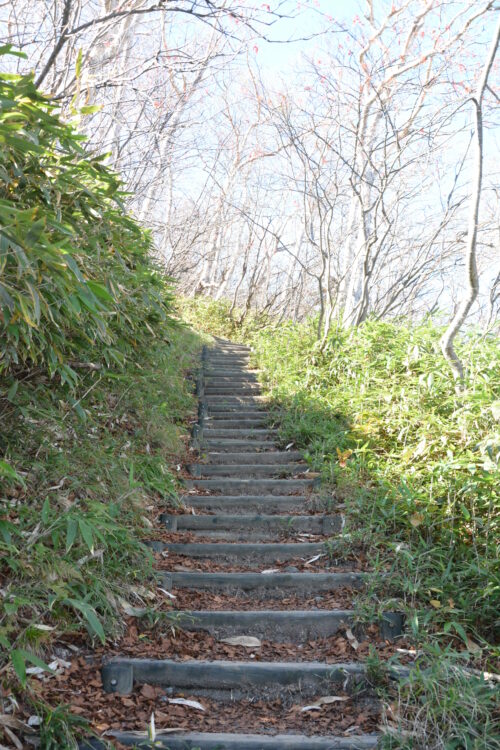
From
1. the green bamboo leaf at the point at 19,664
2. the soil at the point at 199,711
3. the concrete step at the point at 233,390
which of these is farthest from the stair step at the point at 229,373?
the green bamboo leaf at the point at 19,664

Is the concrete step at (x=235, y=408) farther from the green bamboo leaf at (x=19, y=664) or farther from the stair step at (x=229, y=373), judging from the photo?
the green bamboo leaf at (x=19, y=664)

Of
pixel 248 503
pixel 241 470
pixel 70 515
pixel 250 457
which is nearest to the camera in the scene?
pixel 70 515

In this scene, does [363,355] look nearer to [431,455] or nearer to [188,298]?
[431,455]

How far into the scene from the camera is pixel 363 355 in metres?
6.66

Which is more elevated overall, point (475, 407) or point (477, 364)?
point (477, 364)

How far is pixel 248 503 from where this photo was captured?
16.6 ft

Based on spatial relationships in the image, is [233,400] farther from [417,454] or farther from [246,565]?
[246,565]

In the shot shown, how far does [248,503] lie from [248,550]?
0.86 m

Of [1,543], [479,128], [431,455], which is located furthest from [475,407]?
[1,543]

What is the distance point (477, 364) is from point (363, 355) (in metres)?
1.68

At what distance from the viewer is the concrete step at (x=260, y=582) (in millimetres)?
3721

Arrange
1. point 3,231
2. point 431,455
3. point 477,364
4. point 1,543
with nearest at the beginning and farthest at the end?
point 3,231 → point 1,543 → point 431,455 → point 477,364

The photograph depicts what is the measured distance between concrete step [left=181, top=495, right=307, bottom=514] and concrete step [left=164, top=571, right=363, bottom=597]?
1.19 meters

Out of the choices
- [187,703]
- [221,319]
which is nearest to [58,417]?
[187,703]
